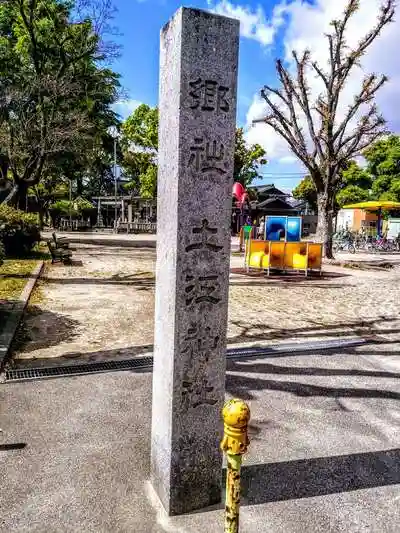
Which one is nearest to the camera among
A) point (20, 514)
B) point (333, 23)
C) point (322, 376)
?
point (20, 514)

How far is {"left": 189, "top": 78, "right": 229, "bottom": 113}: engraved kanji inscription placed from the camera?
2.53 meters

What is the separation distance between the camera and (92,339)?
6.49m

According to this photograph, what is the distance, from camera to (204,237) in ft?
8.72

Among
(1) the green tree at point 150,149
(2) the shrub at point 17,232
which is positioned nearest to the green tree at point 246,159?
(1) the green tree at point 150,149

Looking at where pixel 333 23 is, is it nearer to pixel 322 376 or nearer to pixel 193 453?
pixel 322 376

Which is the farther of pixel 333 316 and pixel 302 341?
pixel 333 316

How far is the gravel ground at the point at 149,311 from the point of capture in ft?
20.9

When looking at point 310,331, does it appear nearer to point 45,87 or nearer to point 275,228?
point 275,228

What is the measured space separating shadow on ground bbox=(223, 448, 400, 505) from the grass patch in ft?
22.1

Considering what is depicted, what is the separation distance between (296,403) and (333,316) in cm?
444

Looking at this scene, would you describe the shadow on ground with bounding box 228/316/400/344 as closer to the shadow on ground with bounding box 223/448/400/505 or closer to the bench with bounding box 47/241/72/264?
the shadow on ground with bounding box 223/448/400/505

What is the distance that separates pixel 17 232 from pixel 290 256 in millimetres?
9210

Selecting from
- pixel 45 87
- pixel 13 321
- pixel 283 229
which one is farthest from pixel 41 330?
pixel 45 87

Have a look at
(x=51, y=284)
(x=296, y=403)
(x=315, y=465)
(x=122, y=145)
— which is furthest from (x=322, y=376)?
(x=122, y=145)
